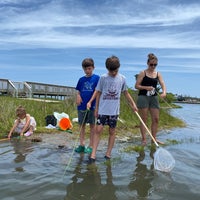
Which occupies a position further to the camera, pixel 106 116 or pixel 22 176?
pixel 106 116

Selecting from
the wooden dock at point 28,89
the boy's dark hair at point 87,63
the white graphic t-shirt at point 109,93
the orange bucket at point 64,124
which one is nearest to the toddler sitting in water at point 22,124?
the orange bucket at point 64,124

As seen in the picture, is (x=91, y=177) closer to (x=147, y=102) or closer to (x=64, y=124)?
(x=147, y=102)

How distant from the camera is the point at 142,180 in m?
4.45

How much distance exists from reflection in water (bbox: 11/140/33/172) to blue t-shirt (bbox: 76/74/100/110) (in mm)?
1358

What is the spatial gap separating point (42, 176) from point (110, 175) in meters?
0.95

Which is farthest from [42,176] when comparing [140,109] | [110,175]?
[140,109]

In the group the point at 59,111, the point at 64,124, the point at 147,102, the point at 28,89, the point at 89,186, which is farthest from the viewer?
the point at 28,89

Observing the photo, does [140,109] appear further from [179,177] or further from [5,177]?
[5,177]

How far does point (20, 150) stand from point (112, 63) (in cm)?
257

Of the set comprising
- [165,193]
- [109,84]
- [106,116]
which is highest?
[109,84]

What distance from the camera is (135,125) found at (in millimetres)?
11438

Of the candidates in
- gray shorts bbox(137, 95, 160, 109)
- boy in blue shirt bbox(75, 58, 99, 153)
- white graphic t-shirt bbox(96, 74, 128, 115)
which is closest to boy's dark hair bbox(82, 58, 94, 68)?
boy in blue shirt bbox(75, 58, 99, 153)

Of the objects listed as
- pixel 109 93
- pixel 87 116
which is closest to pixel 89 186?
pixel 109 93

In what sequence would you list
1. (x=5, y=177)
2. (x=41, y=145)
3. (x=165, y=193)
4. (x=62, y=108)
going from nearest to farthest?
(x=165, y=193), (x=5, y=177), (x=41, y=145), (x=62, y=108)
